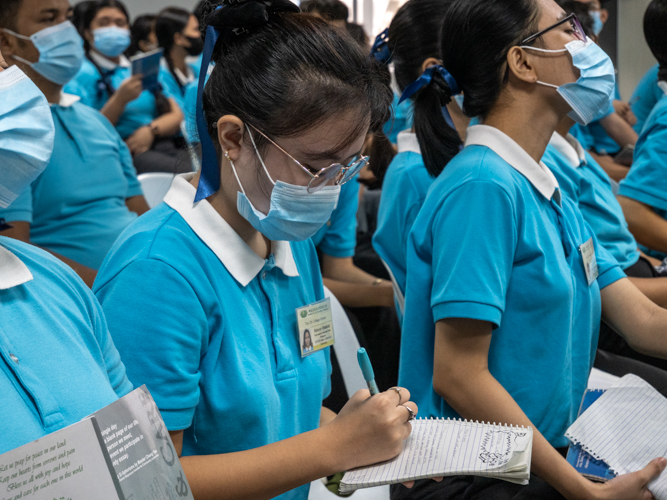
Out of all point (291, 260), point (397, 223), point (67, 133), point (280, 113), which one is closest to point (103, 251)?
point (67, 133)

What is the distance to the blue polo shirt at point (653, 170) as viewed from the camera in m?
2.27

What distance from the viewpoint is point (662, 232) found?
2.31 m

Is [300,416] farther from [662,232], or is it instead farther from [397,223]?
[662,232]

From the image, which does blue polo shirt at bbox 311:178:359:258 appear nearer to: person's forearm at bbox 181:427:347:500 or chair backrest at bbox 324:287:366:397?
chair backrest at bbox 324:287:366:397

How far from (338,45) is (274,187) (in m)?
0.27

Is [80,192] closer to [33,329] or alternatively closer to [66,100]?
[66,100]

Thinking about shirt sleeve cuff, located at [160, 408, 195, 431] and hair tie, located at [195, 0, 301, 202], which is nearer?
shirt sleeve cuff, located at [160, 408, 195, 431]

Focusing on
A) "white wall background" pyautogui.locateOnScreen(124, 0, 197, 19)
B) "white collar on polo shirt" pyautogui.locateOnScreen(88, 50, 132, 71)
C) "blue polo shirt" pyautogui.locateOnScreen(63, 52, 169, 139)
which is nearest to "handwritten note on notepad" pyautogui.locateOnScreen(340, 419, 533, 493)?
"blue polo shirt" pyautogui.locateOnScreen(63, 52, 169, 139)

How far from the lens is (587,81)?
1.50 metres

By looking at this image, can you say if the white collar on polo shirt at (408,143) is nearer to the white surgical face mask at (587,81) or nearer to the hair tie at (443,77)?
the hair tie at (443,77)

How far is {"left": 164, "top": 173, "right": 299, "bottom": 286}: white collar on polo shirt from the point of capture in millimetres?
1094

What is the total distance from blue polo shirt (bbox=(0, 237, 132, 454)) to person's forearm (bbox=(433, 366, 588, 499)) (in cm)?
66

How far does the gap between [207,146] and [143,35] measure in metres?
5.20

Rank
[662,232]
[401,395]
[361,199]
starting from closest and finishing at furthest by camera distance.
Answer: [401,395]
[662,232]
[361,199]
